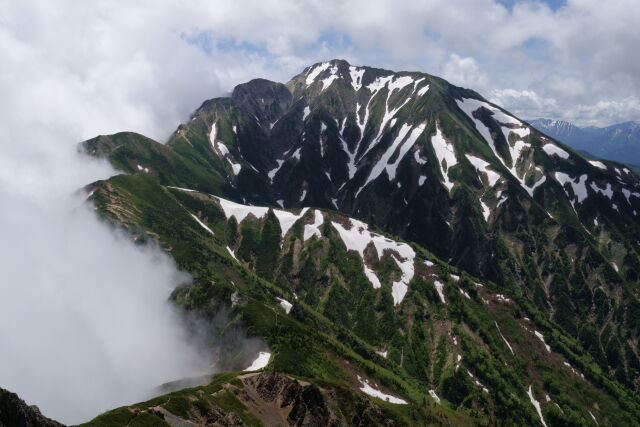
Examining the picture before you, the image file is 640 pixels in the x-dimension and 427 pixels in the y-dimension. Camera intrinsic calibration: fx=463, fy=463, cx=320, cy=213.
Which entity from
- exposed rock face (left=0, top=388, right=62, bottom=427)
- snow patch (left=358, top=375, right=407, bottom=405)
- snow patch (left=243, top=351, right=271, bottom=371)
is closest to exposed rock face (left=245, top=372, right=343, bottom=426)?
snow patch (left=243, top=351, right=271, bottom=371)

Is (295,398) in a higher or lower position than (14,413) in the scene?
higher

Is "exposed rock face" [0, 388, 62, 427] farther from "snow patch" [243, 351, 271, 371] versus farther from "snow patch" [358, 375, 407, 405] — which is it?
"snow patch" [358, 375, 407, 405]

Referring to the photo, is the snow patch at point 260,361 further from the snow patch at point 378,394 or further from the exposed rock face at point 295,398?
the snow patch at point 378,394

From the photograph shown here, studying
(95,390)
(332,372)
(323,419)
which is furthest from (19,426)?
(95,390)

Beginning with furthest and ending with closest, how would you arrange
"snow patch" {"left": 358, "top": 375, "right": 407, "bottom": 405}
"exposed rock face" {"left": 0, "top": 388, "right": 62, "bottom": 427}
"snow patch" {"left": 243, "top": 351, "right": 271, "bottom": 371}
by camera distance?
"snow patch" {"left": 358, "top": 375, "right": 407, "bottom": 405} → "snow patch" {"left": 243, "top": 351, "right": 271, "bottom": 371} → "exposed rock face" {"left": 0, "top": 388, "right": 62, "bottom": 427}

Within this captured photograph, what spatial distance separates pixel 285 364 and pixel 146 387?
2187 inches

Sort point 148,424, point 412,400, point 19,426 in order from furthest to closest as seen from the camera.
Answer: point 412,400, point 148,424, point 19,426

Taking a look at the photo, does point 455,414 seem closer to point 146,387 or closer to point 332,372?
point 332,372

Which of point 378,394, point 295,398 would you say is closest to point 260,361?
point 295,398

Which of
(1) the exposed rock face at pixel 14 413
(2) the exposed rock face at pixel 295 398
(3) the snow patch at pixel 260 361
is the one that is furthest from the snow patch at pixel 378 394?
(1) the exposed rock face at pixel 14 413

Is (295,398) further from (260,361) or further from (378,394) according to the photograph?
(378,394)

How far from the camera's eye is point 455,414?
185500mm

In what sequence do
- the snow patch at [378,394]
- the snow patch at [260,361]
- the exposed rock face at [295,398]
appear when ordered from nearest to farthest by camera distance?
the exposed rock face at [295,398]
the snow patch at [260,361]
the snow patch at [378,394]

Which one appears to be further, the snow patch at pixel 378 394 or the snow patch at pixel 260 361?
the snow patch at pixel 378 394
